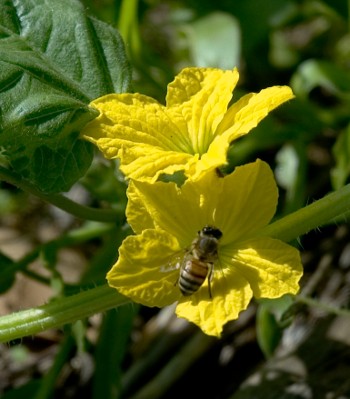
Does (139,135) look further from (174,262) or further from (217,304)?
(217,304)

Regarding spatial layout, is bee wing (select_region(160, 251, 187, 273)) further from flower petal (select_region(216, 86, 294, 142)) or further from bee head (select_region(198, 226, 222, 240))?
flower petal (select_region(216, 86, 294, 142))

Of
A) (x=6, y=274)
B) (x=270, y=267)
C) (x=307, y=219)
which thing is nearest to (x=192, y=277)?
(x=270, y=267)

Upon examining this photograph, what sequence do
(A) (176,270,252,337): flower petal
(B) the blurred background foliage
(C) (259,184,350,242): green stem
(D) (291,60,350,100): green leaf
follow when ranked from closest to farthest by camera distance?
(A) (176,270,252,337): flower petal → (C) (259,184,350,242): green stem → (B) the blurred background foliage → (D) (291,60,350,100): green leaf

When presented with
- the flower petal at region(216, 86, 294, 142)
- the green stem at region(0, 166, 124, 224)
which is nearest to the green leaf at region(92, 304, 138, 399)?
the green stem at region(0, 166, 124, 224)

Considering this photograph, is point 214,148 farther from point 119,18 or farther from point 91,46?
A: point 119,18

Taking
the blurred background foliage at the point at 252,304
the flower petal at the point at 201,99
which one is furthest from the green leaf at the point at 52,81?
the blurred background foliage at the point at 252,304

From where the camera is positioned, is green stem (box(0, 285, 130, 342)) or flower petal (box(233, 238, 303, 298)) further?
green stem (box(0, 285, 130, 342))
